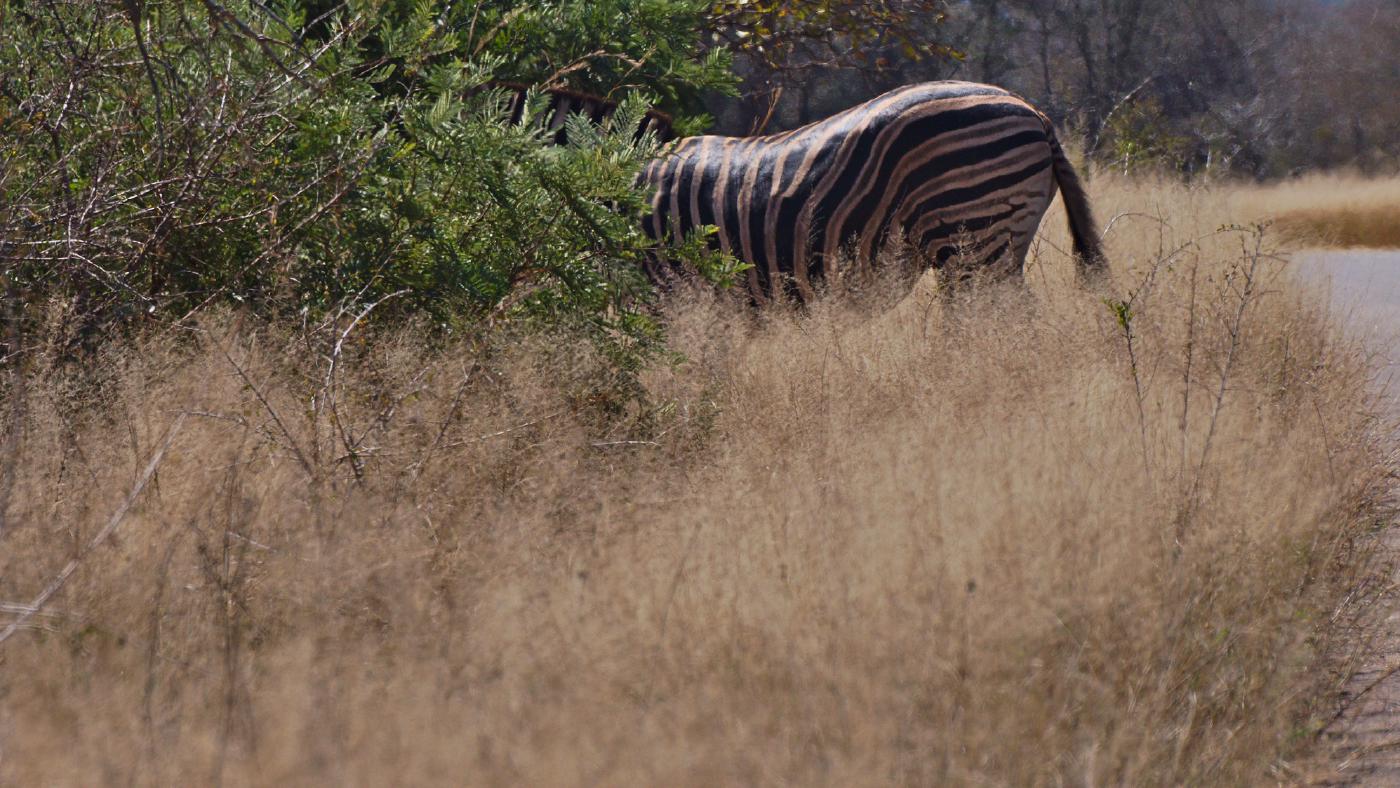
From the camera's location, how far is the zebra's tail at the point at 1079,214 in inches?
244

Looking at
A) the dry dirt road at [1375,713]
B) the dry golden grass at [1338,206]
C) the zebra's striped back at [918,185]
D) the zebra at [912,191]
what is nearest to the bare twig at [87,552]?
the dry dirt road at [1375,713]

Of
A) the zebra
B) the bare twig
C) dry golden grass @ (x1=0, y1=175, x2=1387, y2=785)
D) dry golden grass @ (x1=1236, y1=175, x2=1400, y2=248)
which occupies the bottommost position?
dry golden grass @ (x1=1236, y1=175, x2=1400, y2=248)

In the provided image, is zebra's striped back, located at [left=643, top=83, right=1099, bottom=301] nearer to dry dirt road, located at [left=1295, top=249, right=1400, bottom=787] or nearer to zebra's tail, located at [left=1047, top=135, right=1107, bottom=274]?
zebra's tail, located at [left=1047, top=135, right=1107, bottom=274]

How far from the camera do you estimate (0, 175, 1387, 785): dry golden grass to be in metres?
2.31

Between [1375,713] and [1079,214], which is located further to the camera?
[1079,214]

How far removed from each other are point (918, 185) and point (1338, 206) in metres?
14.3

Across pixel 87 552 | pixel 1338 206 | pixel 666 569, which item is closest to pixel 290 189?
pixel 87 552

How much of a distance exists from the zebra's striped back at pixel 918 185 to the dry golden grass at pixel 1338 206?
642 cm

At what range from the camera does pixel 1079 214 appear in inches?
246

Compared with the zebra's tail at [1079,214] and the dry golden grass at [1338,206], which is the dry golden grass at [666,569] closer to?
the zebra's tail at [1079,214]

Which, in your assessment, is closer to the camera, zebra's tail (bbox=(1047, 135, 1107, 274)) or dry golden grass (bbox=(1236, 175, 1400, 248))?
zebra's tail (bbox=(1047, 135, 1107, 274))

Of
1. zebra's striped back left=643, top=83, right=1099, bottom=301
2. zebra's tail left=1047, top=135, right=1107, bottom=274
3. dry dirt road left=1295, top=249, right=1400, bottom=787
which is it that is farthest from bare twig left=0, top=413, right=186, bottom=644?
zebra's tail left=1047, top=135, right=1107, bottom=274

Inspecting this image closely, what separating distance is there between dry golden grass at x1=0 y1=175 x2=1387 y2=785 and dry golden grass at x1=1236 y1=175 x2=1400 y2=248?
8.65 meters

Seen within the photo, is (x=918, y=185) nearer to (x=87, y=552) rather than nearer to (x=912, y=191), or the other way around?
(x=912, y=191)
